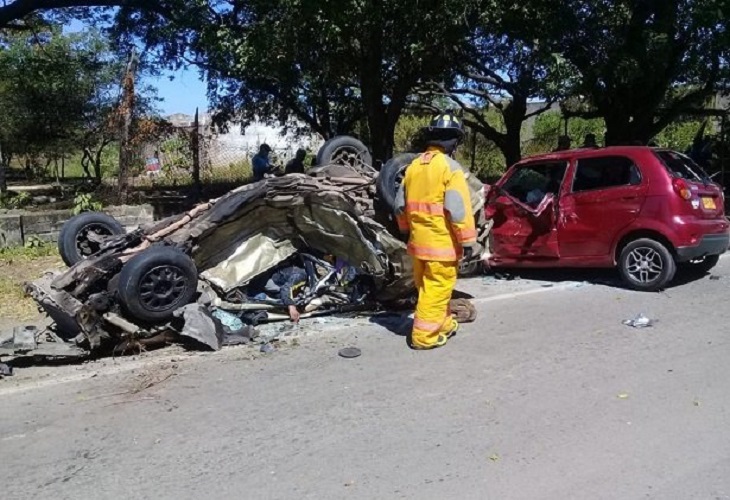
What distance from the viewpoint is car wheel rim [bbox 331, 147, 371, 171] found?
26.7ft

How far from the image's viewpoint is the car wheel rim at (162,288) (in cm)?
597

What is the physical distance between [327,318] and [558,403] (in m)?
2.92

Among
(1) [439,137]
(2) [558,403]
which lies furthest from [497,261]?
(2) [558,403]

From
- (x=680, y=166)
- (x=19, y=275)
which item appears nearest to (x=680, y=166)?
(x=680, y=166)

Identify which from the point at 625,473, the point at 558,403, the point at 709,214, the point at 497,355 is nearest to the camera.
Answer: the point at 625,473

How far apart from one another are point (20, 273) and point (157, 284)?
13.2 feet

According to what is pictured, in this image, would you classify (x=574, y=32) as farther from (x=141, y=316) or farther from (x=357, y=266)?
(x=141, y=316)

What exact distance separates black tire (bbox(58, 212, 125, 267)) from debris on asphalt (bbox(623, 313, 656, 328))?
207 inches

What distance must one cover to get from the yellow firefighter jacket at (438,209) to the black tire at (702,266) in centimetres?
405

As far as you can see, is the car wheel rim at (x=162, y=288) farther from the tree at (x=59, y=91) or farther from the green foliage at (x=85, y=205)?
the tree at (x=59, y=91)

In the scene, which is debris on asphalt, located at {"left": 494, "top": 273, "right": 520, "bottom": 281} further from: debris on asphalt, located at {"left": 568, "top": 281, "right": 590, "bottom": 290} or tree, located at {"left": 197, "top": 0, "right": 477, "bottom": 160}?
tree, located at {"left": 197, "top": 0, "right": 477, "bottom": 160}

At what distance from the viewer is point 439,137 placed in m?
6.02

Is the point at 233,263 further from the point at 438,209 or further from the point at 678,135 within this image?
the point at 678,135

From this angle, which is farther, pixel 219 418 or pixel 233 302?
pixel 233 302
